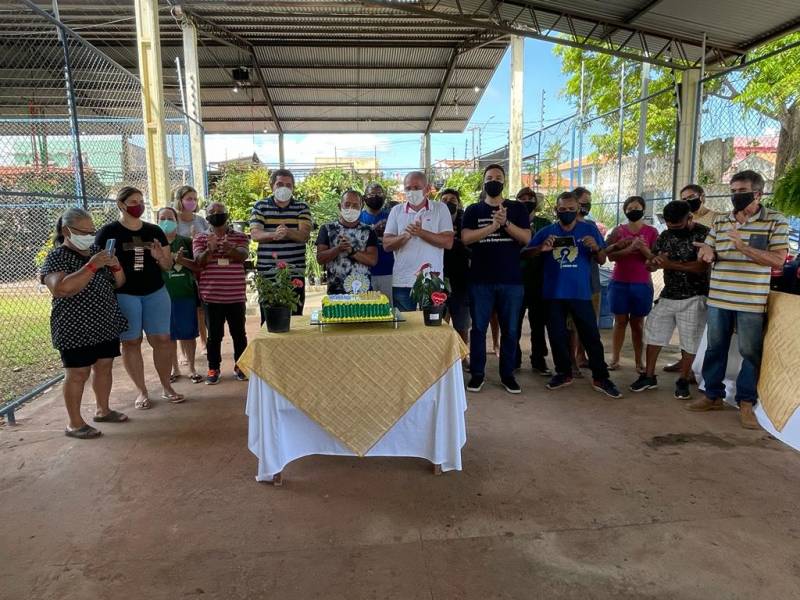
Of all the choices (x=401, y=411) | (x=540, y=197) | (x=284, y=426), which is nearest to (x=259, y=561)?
(x=284, y=426)

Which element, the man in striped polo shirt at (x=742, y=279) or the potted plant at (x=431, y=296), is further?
the man in striped polo shirt at (x=742, y=279)

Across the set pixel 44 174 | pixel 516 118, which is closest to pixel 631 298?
pixel 44 174

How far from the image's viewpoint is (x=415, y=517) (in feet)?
8.40

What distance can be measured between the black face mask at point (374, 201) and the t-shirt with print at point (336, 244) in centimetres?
61

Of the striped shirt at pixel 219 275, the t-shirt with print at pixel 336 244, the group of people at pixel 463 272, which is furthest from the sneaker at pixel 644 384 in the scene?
the striped shirt at pixel 219 275

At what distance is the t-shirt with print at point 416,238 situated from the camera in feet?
12.9

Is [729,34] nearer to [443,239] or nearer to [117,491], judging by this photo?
[443,239]

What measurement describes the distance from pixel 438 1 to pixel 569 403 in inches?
251

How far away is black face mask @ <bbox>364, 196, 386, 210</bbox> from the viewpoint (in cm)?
472

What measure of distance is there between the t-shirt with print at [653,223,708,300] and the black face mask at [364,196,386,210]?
2.34 m

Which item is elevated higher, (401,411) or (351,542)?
(401,411)

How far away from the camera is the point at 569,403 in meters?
4.14

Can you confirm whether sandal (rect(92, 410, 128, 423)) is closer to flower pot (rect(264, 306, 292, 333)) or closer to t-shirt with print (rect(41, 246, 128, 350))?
t-shirt with print (rect(41, 246, 128, 350))
